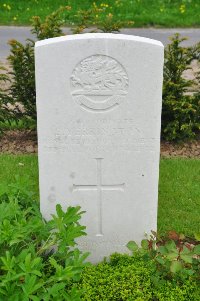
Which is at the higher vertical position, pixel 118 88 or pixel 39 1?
pixel 39 1

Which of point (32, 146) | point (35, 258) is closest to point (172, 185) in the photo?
point (32, 146)

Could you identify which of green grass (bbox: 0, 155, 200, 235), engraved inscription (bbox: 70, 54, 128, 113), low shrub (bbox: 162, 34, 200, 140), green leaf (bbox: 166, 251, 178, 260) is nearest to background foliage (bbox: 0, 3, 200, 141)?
low shrub (bbox: 162, 34, 200, 140)

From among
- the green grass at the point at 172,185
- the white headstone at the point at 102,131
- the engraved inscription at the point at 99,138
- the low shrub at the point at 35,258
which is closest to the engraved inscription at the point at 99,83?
the white headstone at the point at 102,131

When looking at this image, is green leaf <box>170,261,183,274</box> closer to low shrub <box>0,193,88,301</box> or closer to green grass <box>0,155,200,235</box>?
low shrub <box>0,193,88,301</box>

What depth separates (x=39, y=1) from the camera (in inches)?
539

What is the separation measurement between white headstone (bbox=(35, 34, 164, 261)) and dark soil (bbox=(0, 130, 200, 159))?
7.24ft

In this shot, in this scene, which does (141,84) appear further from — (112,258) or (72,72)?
(112,258)

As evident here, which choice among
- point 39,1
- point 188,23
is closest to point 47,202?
point 188,23

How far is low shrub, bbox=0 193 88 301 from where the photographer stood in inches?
108

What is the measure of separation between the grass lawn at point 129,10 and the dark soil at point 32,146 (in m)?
6.85

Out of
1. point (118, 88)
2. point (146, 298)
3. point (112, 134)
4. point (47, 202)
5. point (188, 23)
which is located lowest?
point (146, 298)

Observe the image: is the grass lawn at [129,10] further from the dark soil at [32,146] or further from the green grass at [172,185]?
the green grass at [172,185]

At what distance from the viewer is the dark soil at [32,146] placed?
18.9ft

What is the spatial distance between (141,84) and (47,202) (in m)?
1.00
